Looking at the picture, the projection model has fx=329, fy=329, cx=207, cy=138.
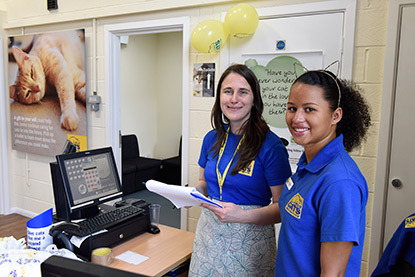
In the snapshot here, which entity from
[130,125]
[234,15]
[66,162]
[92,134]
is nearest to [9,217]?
[92,134]

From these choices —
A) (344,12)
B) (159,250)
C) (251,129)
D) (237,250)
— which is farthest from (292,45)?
(159,250)

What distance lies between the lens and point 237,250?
147cm

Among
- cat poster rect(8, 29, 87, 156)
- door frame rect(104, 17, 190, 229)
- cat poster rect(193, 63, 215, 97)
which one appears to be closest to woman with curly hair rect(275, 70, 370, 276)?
cat poster rect(193, 63, 215, 97)

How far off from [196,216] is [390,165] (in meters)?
1.56

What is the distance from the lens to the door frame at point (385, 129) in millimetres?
2041

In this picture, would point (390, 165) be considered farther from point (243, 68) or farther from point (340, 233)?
point (340, 233)

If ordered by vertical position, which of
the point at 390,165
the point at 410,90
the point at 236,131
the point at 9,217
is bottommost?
the point at 9,217

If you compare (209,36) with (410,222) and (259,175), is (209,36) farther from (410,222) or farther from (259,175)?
(410,222)

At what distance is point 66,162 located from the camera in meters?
1.62

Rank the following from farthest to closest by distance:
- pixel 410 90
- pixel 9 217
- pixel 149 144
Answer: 1. pixel 149 144
2. pixel 9 217
3. pixel 410 90

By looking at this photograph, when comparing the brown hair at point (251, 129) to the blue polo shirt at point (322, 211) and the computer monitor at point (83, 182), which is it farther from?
the computer monitor at point (83, 182)

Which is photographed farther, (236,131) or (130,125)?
(130,125)

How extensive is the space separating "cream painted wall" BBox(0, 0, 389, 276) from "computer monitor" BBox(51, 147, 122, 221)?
3.75 feet

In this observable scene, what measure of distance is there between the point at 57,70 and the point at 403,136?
10.8ft
